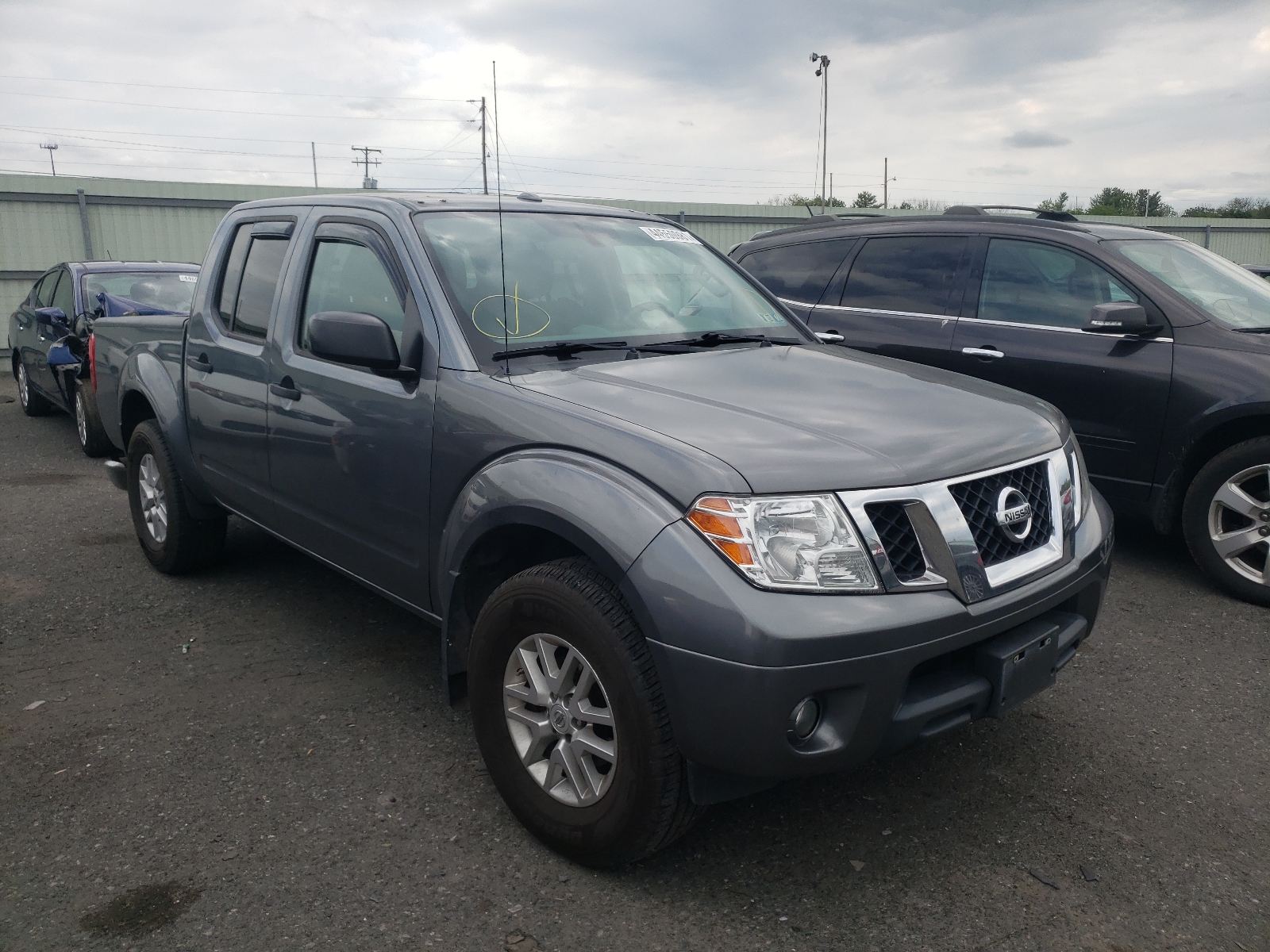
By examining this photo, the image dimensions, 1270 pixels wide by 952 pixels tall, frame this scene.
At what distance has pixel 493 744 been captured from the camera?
9.33ft

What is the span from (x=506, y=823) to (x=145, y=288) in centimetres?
783

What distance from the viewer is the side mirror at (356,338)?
3.02 meters

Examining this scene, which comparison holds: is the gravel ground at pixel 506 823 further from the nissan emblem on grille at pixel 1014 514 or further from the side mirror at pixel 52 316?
the side mirror at pixel 52 316

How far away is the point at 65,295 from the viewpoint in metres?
9.31

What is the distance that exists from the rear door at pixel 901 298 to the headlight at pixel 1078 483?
9.01 ft

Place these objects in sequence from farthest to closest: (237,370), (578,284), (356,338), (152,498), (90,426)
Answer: (90,426) < (152,498) < (237,370) < (578,284) < (356,338)

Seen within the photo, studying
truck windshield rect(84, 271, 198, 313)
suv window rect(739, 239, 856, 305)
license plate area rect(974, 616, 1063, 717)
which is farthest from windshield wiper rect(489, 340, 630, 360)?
truck windshield rect(84, 271, 198, 313)

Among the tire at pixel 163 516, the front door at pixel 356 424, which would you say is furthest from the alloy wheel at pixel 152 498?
the front door at pixel 356 424

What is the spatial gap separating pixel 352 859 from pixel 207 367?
2.55m

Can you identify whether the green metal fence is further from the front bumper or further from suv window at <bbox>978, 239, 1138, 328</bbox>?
the front bumper

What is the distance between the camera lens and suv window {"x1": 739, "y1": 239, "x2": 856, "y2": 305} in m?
6.59

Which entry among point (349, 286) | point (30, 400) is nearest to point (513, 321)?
point (349, 286)

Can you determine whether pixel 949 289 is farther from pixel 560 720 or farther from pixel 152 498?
pixel 152 498

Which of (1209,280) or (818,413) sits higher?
(1209,280)
